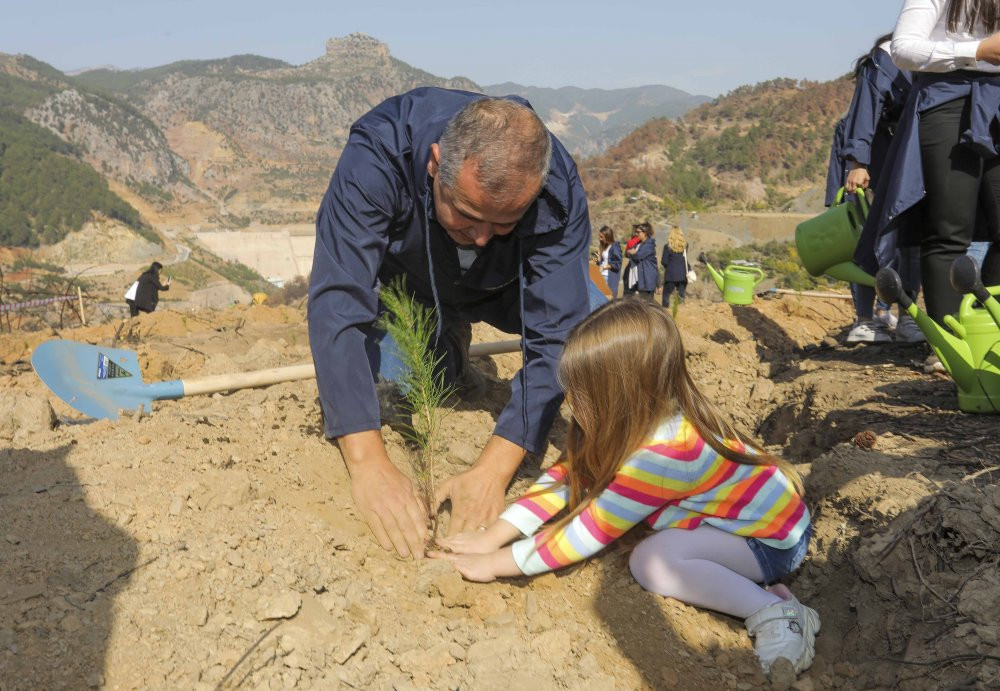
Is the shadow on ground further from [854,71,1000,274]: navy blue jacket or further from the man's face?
[854,71,1000,274]: navy blue jacket

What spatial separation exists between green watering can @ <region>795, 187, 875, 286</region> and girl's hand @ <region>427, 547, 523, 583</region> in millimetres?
2942

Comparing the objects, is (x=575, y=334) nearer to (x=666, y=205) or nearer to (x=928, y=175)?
(x=928, y=175)

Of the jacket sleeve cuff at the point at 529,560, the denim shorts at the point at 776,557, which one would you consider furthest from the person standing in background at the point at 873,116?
the jacket sleeve cuff at the point at 529,560

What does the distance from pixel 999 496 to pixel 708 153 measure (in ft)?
125

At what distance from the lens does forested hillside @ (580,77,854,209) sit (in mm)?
34312

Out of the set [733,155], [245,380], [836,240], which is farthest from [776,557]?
[733,155]

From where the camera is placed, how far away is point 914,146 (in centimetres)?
310

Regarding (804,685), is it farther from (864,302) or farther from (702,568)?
(864,302)

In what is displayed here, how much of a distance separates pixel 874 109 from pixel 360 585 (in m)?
3.62

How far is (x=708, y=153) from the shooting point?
3759cm

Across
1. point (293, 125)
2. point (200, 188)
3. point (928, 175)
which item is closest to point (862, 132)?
point (928, 175)

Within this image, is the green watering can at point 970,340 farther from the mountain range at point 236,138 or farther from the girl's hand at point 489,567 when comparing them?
the mountain range at point 236,138

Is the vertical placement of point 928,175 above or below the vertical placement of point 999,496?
above

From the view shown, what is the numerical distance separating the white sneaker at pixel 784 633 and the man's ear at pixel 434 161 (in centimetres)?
152
